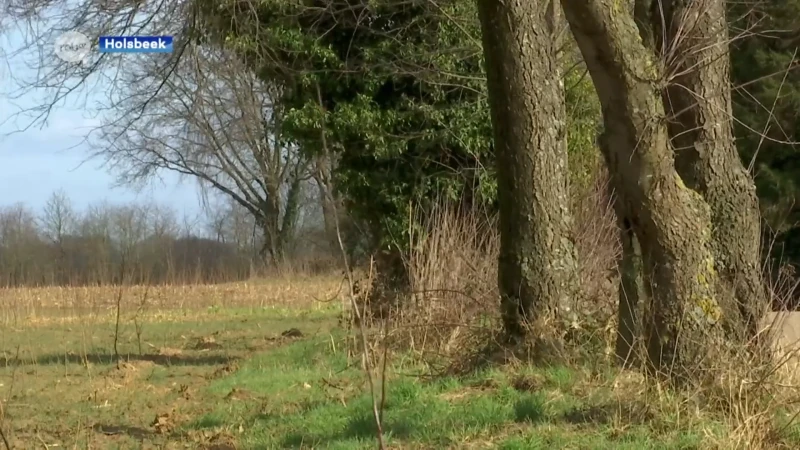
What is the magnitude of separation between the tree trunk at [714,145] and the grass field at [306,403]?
1169mm

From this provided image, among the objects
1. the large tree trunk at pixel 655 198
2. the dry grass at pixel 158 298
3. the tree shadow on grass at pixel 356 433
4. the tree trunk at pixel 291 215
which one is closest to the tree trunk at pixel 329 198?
the tree shadow on grass at pixel 356 433

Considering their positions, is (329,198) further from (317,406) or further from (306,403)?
(306,403)

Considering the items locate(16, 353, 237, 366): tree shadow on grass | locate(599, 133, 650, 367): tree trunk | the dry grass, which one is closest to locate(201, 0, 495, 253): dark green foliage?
the dry grass

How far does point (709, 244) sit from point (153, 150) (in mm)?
38096

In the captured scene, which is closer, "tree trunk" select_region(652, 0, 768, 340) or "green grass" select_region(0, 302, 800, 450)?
"green grass" select_region(0, 302, 800, 450)

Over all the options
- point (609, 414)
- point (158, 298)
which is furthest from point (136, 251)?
point (609, 414)

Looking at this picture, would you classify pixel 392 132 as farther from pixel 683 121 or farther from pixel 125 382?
pixel 683 121

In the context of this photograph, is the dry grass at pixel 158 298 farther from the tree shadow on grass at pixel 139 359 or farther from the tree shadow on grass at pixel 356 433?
the tree shadow on grass at pixel 356 433

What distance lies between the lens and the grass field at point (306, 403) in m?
6.00

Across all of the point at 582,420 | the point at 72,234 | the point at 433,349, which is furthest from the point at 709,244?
the point at 72,234

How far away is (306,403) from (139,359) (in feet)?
16.0

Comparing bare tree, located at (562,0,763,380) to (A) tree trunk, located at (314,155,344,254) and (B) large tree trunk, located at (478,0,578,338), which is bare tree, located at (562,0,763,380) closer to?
(B) large tree trunk, located at (478,0,578,338)

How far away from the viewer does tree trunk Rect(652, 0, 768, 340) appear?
6977 mm

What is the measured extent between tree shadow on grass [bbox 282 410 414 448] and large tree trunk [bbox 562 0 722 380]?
5.98 ft
